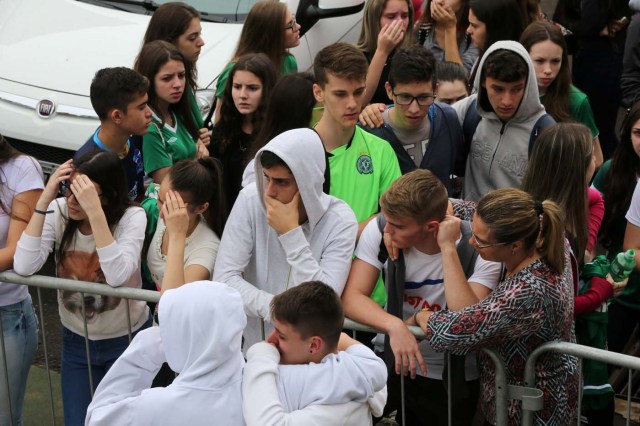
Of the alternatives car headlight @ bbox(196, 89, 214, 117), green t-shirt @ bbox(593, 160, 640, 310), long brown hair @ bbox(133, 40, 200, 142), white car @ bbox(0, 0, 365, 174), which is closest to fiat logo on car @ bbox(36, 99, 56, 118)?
white car @ bbox(0, 0, 365, 174)

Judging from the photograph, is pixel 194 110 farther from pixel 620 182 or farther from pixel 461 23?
pixel 461 23

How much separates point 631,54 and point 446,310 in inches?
155

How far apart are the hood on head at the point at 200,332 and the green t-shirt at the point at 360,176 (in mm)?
1765

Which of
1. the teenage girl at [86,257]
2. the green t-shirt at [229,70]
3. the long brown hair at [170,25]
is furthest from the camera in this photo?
the long brown hair at [170,25]

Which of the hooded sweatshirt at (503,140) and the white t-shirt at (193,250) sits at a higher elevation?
the hooded sweatshirt at (503,140)

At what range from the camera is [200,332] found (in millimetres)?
3584

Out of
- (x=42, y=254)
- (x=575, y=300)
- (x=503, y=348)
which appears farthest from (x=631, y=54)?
(x=42, y=254)

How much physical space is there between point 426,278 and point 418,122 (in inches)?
50.0

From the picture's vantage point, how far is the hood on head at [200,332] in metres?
3.59

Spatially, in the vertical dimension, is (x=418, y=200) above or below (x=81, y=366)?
above

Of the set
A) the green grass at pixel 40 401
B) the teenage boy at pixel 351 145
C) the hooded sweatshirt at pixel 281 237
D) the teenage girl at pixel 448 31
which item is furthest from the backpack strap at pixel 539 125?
the green grass at pixel 40 401

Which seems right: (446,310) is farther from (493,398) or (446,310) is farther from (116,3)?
(116,3)

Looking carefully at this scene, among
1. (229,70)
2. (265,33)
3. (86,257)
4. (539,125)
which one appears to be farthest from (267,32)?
(86,257)

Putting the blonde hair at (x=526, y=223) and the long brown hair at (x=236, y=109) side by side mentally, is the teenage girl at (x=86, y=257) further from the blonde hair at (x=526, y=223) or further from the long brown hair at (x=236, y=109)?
the blonde hair at (x=526, y=223)
